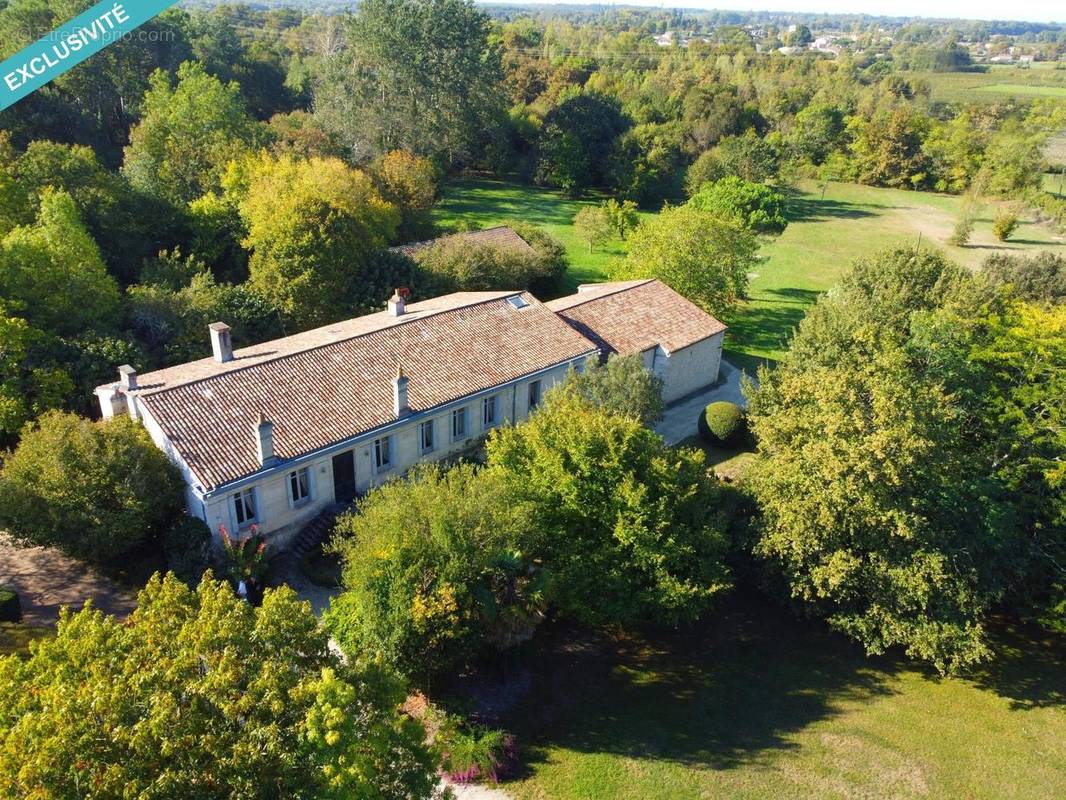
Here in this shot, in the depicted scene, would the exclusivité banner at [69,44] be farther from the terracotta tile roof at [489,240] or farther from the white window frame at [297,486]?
the terracotta tile roof at [489,240]

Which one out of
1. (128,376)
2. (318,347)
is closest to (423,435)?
(318,347)

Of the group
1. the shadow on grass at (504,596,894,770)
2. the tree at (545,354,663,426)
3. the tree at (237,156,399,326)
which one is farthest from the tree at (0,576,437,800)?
the tree at (237,156,399,326)

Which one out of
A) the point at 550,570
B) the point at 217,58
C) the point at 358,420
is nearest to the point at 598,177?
the point at 217,58

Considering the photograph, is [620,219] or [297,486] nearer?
[297,486]

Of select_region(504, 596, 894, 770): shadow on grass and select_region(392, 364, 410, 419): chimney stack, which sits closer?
select_region(504, 596, 894, 770): shadow on grass

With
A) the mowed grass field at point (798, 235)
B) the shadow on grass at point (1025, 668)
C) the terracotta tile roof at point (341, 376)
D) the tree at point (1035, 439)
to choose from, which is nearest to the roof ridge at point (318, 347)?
the terracotta tile roof at point (341, 376)

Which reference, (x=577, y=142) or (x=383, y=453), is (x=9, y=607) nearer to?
(x=383, y=453)

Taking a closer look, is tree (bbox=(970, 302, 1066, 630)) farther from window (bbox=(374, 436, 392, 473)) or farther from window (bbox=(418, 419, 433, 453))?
window (bbox=(374, 436, 392, 473))
